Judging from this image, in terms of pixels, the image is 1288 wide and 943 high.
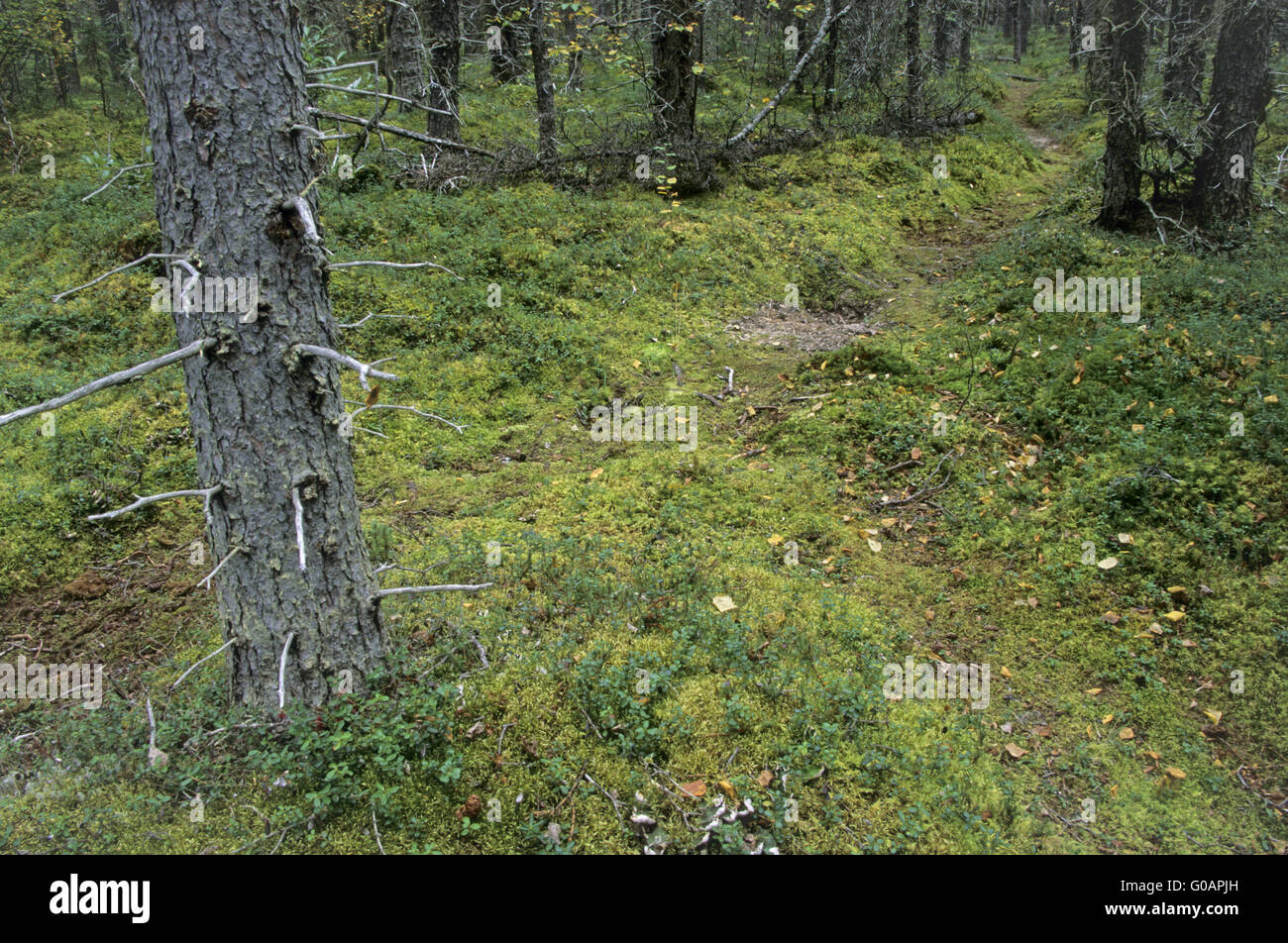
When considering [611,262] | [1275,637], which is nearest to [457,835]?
[1275,637]

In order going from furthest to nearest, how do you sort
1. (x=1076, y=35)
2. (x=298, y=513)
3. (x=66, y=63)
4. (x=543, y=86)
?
(x=1076, y=35) < (x=66, y=63) < (x=543, y=86) < (x=298, y=513)

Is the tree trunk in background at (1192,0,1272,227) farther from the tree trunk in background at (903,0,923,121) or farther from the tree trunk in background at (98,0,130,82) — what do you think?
the tree trunk in background at (98,0,130,82)

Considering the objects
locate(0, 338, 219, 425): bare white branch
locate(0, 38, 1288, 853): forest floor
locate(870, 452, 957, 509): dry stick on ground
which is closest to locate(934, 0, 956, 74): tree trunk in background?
locate(0, 38, 1288, 853): forest floor

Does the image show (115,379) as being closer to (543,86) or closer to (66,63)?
(543,86)

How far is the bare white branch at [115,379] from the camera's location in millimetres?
2658

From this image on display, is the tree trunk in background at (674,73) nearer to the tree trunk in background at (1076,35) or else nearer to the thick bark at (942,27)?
the thick bark at (942,27)

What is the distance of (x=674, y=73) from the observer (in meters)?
11.6

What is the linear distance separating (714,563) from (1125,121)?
9.05m

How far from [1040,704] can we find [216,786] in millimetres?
4884

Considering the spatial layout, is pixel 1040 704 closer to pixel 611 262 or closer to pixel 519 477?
pixel 519 477

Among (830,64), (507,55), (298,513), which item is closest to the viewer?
(298,513)

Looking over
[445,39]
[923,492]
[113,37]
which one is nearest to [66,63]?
[113,37]

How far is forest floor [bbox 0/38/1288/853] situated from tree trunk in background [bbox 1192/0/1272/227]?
38.3 inches

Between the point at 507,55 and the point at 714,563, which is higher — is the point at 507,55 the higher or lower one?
the higher one
